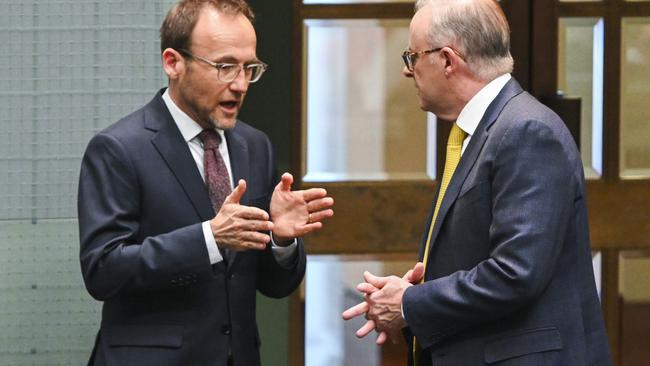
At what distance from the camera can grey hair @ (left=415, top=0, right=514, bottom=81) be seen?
2490 millimetres

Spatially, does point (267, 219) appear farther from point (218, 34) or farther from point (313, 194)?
point (218, 34)

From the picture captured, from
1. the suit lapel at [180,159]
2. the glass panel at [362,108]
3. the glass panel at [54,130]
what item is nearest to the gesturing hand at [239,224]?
the suit lapel at [180,159]

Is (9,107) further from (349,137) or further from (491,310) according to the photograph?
(491,310)

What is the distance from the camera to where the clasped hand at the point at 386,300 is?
258 cm

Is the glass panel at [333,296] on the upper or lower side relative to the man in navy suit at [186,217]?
lower

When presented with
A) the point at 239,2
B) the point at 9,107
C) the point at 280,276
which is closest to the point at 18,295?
the point at 9,107

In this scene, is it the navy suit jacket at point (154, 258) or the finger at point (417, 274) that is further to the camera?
the finger at point (417, 274)

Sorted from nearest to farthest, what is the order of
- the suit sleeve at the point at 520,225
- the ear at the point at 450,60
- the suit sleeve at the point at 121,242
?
1. the suit sleeve at the point at 520,225
2. the suit sleeve at the point at 121,242
3. the ear at the point at 450,60

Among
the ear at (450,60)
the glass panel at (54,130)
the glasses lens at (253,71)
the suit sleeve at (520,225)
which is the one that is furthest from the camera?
the glass panel at (54,130)

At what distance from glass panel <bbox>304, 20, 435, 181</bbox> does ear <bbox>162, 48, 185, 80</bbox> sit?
956 mm

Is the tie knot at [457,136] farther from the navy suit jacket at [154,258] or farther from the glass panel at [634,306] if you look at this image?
the glass panel at [634,306]

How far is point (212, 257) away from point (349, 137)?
1.19 meters

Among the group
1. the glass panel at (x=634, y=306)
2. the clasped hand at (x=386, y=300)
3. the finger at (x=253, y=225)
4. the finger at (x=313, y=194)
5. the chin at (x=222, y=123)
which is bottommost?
the glass panel at (x=634, y=306)

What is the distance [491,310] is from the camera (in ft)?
7.72
